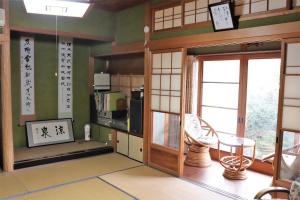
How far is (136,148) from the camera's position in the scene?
4.84 metres

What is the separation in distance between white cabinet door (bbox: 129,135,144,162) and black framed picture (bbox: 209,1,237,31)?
2.38 meters

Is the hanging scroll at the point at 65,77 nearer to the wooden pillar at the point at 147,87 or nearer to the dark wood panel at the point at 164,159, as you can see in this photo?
the wooden pillar at the point at 147,87

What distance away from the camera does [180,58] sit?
398cm

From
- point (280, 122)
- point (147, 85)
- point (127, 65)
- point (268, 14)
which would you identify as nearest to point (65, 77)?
point (127, 65)

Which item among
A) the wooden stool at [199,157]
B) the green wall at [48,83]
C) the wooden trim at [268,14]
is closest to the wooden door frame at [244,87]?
the wooden stool at [199,157]

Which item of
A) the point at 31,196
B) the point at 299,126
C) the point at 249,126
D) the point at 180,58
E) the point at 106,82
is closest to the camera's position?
the point at 299,126

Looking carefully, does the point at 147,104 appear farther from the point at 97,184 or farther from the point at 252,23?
the point at 252,23

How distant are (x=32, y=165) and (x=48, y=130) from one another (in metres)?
1.15

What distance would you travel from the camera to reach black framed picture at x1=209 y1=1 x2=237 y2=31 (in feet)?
10.4

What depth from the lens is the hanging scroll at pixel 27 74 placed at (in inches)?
203

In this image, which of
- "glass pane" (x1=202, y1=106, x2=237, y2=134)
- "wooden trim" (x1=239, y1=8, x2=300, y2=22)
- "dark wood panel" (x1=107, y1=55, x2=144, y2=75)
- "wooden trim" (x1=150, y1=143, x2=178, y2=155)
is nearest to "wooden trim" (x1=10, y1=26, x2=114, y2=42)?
"dark wood panel" (x1=107, y1=55, x2=144, y2=75)

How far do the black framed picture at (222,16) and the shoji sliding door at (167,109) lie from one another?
0.72 meters

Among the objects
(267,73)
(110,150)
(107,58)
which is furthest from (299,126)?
(107,58)

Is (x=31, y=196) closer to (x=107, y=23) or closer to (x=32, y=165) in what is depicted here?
(x=32, y=165)
